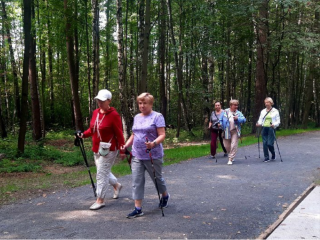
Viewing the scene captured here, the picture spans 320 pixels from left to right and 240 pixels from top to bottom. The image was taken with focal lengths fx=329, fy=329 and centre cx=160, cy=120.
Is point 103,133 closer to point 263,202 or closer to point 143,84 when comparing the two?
point 263,202

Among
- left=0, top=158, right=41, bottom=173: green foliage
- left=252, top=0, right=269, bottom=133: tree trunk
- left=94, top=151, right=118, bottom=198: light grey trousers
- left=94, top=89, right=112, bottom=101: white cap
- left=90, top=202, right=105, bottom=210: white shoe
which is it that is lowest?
left=0, top=158, right=41, bottom=173: green foliage

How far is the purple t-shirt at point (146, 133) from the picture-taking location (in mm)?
5258

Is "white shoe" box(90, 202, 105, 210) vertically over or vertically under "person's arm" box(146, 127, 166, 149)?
under

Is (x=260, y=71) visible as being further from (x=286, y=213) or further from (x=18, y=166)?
(x=286, y=213)

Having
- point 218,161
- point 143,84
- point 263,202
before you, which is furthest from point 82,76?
point 263,202

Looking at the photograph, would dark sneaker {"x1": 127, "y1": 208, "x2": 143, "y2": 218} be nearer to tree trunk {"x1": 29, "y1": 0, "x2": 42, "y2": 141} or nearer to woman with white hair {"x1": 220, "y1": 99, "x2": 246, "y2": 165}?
woman with white hair {"x1": 220, "y1": 99, "x2": 246, "y2": 165}

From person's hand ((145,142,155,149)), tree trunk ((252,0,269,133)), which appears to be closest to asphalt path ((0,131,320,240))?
person's hand ((145,142,155,149))

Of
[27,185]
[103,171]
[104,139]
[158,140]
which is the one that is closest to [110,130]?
[104,139]

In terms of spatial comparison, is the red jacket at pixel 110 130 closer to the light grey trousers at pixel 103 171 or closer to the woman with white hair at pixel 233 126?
the light grey trousers at pixel 103 171

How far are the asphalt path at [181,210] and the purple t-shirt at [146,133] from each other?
100 centimetres

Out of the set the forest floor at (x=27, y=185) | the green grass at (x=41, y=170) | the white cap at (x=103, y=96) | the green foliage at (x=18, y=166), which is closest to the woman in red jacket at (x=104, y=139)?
the white cap at (x=103, y=96)

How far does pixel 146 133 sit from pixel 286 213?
2553 millimetres

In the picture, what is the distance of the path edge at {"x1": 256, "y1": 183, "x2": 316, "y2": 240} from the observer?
14.4 feet

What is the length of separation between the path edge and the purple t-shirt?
1.95 meters
